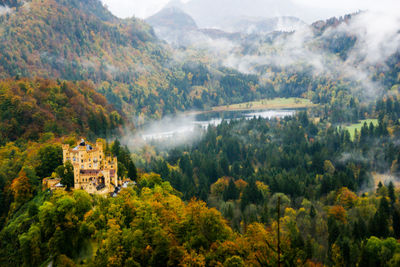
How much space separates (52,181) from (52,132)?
35353 mm

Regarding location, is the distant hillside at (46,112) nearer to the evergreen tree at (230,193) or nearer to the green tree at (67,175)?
the green tree at (67,175)

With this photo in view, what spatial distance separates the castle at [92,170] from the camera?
67.7m

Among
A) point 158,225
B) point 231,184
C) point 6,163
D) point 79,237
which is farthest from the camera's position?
point 231,184

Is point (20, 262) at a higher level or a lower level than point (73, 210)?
lower

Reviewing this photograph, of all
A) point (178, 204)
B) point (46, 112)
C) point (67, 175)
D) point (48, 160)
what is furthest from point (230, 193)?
point (46, 112)

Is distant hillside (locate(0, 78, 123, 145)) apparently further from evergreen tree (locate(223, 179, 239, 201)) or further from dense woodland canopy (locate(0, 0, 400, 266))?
evergreen tree (locate(223, 179, 239, 201))

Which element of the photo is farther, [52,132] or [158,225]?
Result: [52,132]

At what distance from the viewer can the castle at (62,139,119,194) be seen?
6768 centimetres

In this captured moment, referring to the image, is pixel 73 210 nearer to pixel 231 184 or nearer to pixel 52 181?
pixel 52 181

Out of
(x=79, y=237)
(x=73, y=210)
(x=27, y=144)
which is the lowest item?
(x=79, y=237)

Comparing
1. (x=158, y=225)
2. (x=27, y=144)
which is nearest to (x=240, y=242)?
(x=158, y=225)

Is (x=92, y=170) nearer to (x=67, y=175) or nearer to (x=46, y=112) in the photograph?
(x=67, y=175)

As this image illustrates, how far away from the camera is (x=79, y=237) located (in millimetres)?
55969

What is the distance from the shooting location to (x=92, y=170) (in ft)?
229
